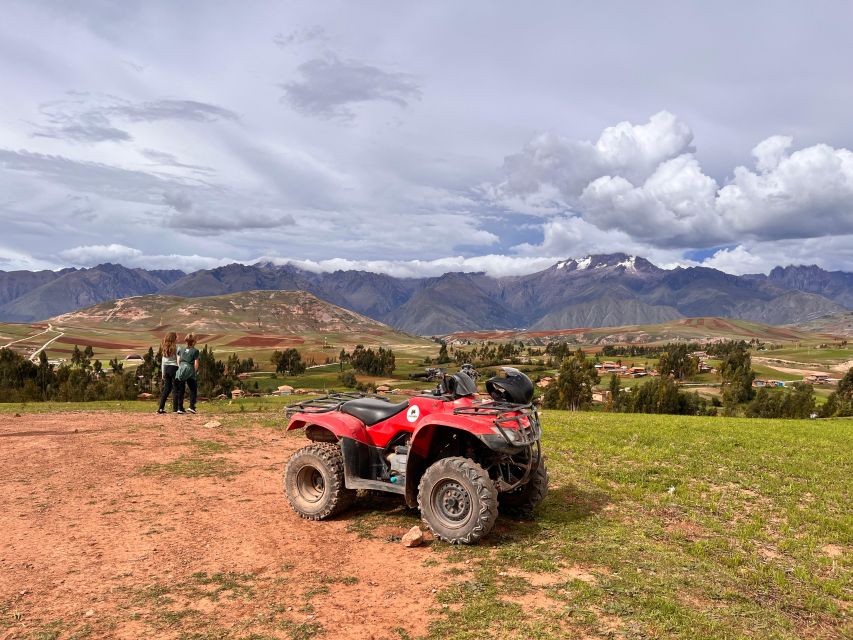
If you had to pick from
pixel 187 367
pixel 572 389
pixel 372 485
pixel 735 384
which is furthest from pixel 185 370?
pixel 735 384

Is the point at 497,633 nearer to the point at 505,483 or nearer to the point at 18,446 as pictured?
the point at 505,483

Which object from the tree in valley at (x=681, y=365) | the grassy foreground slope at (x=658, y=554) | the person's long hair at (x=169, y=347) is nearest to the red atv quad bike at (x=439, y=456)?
the grassy foreground slope at (x=658, y=554)

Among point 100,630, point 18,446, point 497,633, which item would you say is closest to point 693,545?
point 497,633

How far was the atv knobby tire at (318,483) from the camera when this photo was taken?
8758 millimetres

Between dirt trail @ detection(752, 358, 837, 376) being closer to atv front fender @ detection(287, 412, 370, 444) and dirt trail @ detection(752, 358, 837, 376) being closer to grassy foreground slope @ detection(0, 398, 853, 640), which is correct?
grassy foreground slope @ detection(0, 398, 853, 640)

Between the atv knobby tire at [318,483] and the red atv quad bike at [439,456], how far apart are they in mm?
17

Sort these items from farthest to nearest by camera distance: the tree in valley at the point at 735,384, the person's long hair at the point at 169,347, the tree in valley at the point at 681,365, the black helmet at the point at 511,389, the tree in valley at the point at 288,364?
1. the tree in valley at the point at 288,364
2. the tree in valley at the point at 681,365
3. the tree in valley at the point at 735,384
4. the person's long hair at the point at 169,347
5. the black helmet at the point at 511,389

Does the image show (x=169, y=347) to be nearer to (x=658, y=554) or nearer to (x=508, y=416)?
(x=508, y=416)

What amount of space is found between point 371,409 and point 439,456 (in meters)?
1.53

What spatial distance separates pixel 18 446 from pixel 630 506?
14.3m

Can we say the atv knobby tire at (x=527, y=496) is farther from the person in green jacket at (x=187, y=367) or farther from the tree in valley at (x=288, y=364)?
the tree in valley at (x=288, y=364)

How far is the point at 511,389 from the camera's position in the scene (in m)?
8.41

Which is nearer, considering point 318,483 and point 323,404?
point 318,483

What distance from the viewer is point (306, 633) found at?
207 inches
